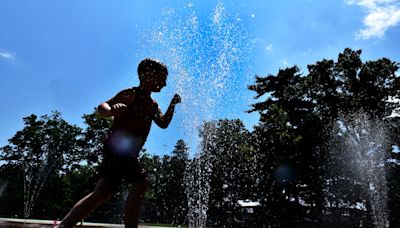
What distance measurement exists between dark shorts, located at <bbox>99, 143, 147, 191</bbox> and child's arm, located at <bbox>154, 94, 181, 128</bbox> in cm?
45

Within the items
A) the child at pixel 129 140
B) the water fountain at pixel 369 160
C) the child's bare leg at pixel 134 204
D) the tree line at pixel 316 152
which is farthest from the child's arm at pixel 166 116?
the water fountain at pixel 369 160

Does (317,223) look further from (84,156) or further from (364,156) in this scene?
(84,156)

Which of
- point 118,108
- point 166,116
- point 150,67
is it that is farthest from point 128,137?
point 150,67

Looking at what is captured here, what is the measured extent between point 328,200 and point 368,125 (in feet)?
24.8

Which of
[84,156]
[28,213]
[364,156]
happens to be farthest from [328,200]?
[28,213]

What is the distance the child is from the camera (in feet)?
8.27

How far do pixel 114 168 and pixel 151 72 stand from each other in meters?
0.81

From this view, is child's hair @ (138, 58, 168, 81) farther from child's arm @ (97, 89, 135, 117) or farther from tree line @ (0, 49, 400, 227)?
tree line @ (0, 49, 400, 227)

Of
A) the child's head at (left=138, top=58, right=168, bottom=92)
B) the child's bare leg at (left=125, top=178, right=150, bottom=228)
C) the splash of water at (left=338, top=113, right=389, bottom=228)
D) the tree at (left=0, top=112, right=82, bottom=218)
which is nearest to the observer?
the child's bare leg at (left=125, top=178, right=150, bottom=228)

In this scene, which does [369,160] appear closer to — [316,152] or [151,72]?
[316,152]

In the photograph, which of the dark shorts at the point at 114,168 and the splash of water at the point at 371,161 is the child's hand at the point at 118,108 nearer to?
the dark shorts at the point at 114,168

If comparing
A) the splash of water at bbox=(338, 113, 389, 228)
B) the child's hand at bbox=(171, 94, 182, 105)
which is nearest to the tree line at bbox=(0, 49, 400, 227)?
the splash of water at bbox=(338, 113, 389, 228)

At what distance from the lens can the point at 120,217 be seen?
45.9m

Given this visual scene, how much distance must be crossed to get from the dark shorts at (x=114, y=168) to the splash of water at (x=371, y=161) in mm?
31060
